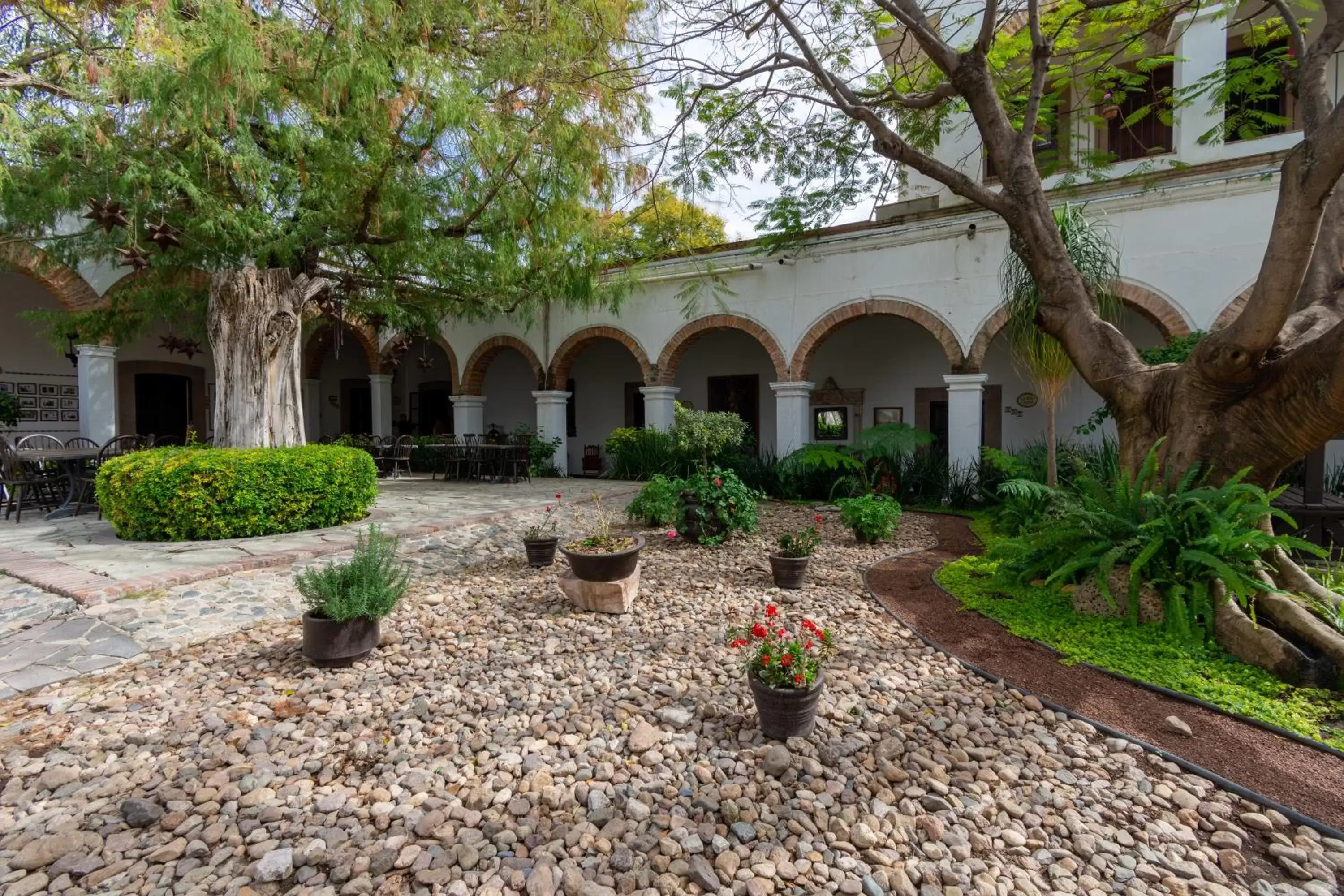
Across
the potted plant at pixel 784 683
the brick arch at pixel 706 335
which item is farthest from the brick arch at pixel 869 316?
the potted plant at pixel 784 683

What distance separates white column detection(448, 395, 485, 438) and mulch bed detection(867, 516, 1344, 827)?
35.2ft

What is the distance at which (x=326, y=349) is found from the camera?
1483cm

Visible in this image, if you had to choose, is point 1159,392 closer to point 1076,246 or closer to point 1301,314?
point 1301,314

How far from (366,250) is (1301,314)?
25.7 feet

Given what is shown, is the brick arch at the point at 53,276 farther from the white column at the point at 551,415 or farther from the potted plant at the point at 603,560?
the potted plant at the point at 603,560

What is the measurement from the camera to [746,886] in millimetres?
1783

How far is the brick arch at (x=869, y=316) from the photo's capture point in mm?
8930

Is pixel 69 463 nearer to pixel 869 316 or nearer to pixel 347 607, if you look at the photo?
pixel 347 607

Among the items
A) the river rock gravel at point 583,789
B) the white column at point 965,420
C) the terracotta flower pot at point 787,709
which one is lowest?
the river rock gravel at point 583,789

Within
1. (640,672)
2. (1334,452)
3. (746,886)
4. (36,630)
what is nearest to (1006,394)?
(1334,452)

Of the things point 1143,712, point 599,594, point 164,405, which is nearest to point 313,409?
point 164,405

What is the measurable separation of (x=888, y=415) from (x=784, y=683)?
9785 mm

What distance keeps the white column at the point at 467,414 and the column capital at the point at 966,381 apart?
8.93 metres

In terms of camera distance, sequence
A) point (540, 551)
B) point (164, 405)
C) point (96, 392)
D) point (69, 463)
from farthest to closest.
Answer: point (164, 405) → point (96, 392) → point (69, 463) → point (540, 551)
